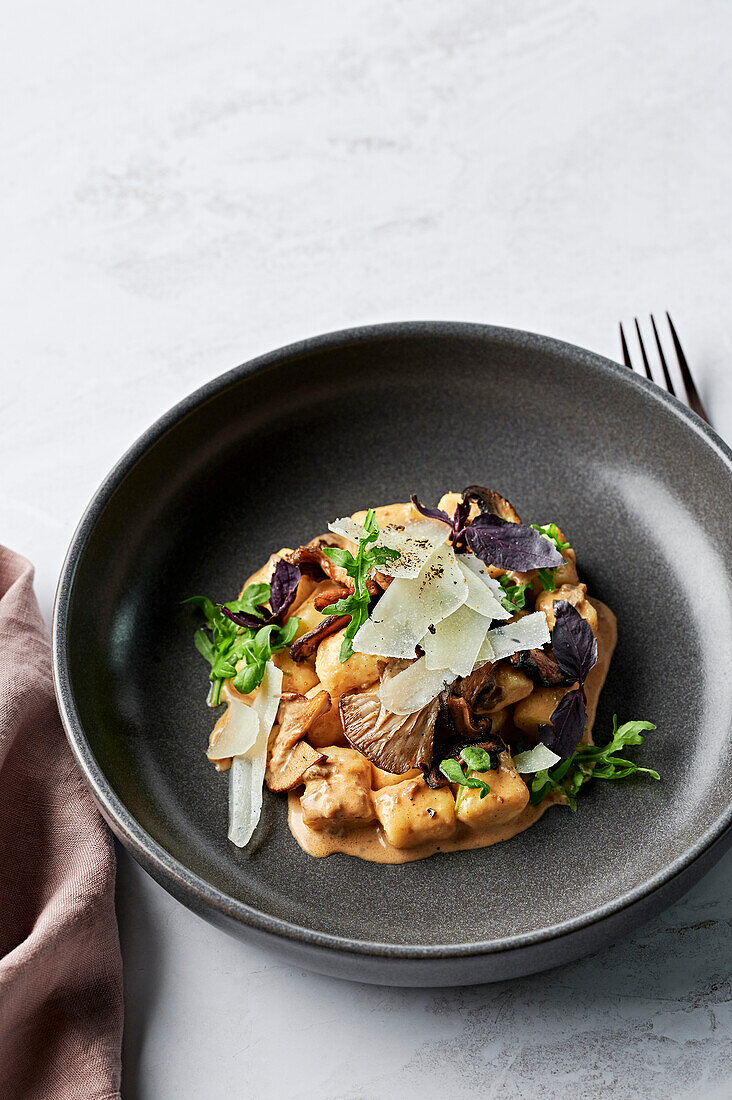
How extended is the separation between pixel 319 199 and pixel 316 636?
6.57ft

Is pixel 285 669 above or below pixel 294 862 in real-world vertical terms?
above

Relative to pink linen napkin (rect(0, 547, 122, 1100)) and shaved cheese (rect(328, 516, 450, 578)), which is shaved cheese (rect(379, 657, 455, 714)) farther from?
pink linen napkin (rect(0, 547, 122, 1100))

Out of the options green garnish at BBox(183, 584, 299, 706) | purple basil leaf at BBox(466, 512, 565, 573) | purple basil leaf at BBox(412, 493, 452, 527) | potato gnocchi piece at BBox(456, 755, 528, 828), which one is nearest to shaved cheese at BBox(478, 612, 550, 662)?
purple basil leaf at BBox(466, 512, 565, 573)

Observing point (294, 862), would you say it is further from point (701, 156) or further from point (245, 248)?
point (701, 156)

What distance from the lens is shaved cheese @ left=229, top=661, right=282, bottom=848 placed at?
2.56 metres

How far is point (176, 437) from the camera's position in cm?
306

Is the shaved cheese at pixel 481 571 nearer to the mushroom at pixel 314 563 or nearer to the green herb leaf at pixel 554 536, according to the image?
the green herb leaf at pixel 554 536

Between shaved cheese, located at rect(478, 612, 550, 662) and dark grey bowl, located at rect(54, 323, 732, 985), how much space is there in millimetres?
348

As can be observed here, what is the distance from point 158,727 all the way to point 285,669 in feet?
1.21

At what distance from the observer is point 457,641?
249 cm

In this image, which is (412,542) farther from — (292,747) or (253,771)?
(253,771)

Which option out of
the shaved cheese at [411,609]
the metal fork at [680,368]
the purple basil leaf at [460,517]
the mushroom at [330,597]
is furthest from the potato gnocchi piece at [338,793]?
the metal fork at [680,368]

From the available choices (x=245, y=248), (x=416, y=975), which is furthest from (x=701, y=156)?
(x=416, y=975)

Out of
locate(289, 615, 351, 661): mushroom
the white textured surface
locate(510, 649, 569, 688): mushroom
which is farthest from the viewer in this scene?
the white textured surface
